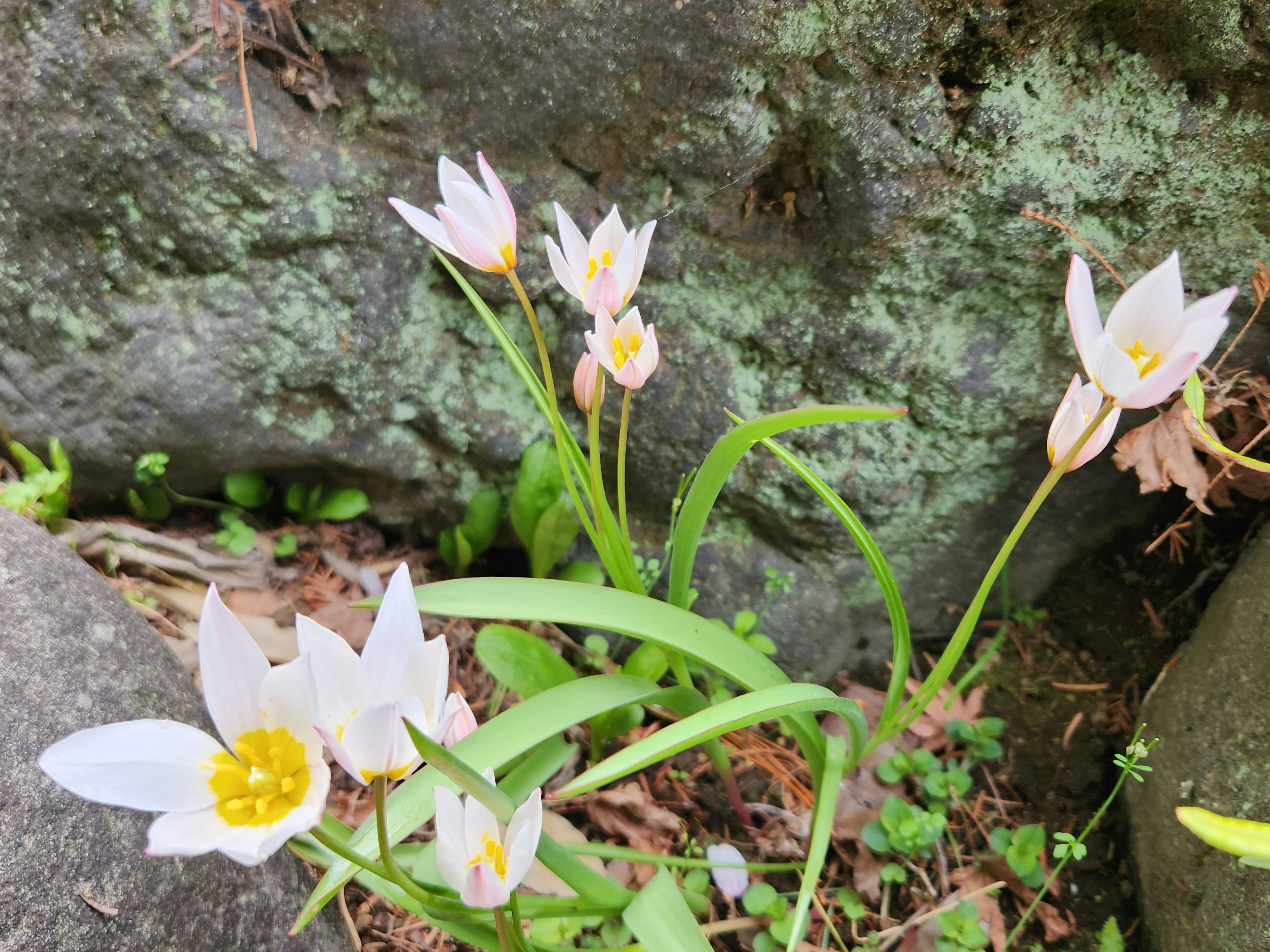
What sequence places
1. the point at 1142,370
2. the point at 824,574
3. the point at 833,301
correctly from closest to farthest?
the point at 1142,370, the point at 833,301, the point at 824,574

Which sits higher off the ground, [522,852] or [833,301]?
[833,301]

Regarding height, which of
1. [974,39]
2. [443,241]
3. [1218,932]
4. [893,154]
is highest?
[974,39]

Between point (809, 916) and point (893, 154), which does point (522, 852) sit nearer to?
point (809, 916)

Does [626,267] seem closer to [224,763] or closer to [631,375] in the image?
[631,375]

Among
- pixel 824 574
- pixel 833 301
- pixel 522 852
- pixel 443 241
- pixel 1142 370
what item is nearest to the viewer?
pixel 522 852

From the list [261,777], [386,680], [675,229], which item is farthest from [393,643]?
[675,229]

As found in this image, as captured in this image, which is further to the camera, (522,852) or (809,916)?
(809,916)

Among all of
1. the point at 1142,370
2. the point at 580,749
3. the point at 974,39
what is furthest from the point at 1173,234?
the point at 580,749
